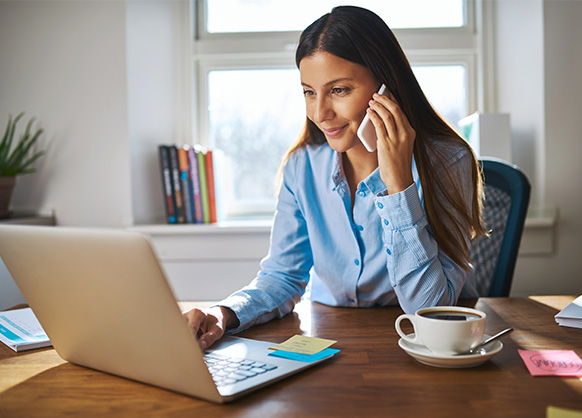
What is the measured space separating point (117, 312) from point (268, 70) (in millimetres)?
2004

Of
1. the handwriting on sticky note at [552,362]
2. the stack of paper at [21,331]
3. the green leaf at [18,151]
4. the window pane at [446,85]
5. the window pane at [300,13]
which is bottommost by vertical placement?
the handwriting on sticky note at [552,362]

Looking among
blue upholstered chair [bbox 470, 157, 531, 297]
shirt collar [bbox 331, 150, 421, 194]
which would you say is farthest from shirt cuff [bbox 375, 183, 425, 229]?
blue upholstered chair [bbox 470, 157, 531, 297]

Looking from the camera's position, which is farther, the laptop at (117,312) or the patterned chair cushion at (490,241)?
the patterned chair cushion at (490,241)

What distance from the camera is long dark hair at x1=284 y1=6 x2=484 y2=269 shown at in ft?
3.92

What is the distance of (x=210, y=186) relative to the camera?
2299mm

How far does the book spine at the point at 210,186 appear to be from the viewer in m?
2.27

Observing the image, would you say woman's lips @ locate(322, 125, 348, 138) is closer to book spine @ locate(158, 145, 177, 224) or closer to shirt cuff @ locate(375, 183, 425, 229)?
shirt cuff @ locate(375, 183, 425, 229)

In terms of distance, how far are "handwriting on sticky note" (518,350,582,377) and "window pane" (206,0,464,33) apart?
195 centimetres

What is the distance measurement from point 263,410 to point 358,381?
15 centimetres

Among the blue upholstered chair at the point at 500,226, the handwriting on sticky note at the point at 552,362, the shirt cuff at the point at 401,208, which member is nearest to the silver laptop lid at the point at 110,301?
the handwriting on sticky note at the point at 552,362

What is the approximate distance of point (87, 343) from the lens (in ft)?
2.54

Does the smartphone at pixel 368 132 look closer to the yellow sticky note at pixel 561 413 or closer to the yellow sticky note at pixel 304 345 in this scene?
the yellow sticky note at pixel 304 345

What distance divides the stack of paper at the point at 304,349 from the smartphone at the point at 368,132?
50 cm

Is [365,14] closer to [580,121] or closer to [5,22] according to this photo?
[580,121]
